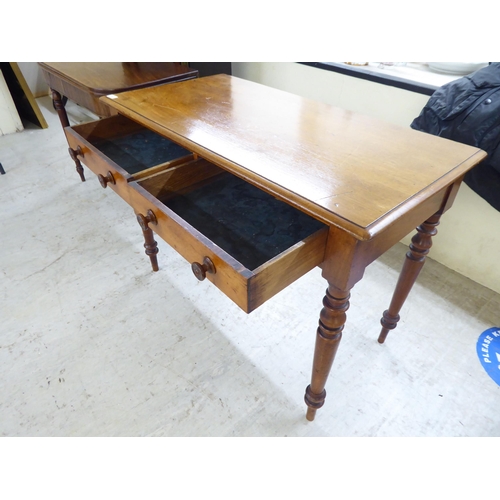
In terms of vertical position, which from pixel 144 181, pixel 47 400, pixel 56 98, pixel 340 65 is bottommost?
pixel 47 400

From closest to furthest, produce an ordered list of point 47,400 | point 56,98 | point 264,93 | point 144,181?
point 144,181 < point 47,400 < point 264,93 < point 56,98

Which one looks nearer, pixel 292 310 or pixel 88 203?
pixel 292 310

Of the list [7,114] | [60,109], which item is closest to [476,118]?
[60,109]

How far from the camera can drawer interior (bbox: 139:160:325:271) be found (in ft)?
2.85

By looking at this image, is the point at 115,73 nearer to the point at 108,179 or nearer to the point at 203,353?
the point at 108,179

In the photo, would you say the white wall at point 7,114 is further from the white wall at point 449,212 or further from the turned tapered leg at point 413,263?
the turned tapered leg at point 413,263

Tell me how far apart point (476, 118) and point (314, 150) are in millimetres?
626

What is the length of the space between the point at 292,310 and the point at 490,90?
941 mm

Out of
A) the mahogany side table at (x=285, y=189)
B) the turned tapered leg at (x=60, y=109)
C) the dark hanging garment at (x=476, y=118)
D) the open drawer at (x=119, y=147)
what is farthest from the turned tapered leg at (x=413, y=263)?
the turned tapered leg at (x=60, y=109)

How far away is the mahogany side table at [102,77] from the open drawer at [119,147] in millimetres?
142

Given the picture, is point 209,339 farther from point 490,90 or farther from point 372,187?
point 490,90

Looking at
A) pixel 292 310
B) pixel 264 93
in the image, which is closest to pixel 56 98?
pixel 264 93

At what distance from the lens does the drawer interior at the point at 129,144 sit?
125 centimetres

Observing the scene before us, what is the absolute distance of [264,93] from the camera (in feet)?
3.83
